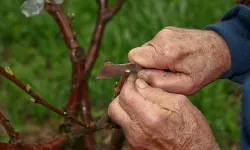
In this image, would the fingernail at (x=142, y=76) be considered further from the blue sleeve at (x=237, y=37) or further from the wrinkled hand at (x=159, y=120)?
the blue sleeve at (x=237, y=37)

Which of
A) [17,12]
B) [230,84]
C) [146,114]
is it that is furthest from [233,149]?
[17,12]

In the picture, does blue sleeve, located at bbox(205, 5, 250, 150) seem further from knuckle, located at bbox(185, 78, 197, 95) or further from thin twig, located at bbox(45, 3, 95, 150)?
thin twig, located at bbox(45, 3, 95, 150)

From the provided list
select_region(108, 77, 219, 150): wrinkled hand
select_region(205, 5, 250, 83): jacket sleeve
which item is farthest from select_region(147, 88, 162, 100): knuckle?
select_region(205, 5, 250, 83): jacket sleeve

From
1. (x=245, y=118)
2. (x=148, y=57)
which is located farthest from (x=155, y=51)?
(x=245, y=118)

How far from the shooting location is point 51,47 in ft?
10.7

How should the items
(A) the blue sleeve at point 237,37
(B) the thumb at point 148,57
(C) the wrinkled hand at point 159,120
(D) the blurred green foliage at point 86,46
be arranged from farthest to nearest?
(D) the blurred green foliage at point 86,46
(A) the blue sleeve at point 237,37
(B) the thumb at point 148,57
(C) the wrinkled hand at point 159,120

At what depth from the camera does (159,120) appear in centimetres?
113

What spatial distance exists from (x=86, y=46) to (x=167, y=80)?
198 centimetres

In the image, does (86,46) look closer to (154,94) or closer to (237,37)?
(237,37)

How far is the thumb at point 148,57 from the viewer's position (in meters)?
1.26

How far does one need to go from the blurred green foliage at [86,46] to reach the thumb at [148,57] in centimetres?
141

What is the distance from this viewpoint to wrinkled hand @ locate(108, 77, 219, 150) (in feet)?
3.78

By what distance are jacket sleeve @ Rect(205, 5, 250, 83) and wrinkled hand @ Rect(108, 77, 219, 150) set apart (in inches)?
13.5

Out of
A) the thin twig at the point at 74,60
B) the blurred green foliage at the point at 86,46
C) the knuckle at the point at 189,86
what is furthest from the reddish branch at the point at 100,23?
the blurred green foliage at the point at 86,46
